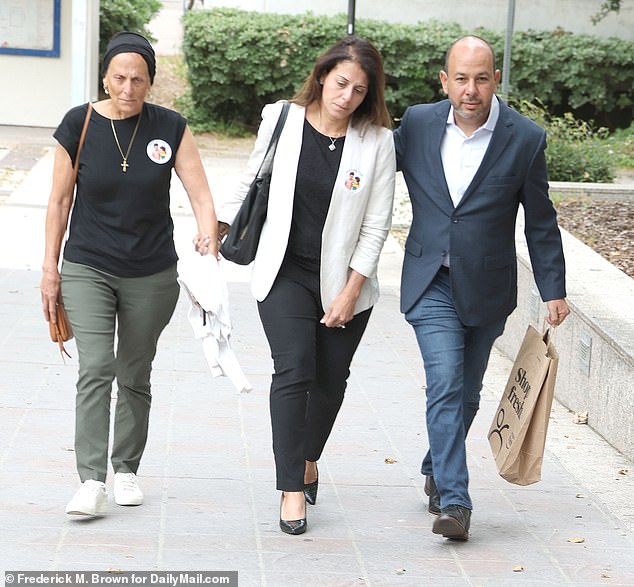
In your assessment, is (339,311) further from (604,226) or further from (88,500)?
(604,226)

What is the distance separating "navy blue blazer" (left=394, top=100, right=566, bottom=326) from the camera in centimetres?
461

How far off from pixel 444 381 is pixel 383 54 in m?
15.0

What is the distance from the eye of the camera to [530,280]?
7.85 metres

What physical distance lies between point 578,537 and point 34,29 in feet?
51.9

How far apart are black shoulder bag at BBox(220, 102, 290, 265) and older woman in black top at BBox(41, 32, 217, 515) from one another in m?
0.12

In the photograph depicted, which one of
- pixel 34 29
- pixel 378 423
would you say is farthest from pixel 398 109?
pixel 378 423

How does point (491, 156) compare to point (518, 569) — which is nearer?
point (518, 569)

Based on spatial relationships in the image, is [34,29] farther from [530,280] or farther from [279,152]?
[279,152]

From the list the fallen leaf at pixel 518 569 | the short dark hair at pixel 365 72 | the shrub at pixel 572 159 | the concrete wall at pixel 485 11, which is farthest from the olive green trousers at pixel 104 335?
the concrete wall at pixel 485 11

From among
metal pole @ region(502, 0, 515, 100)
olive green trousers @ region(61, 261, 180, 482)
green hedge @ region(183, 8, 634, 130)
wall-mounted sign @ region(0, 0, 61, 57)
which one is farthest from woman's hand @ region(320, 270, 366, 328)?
wall-mounted sign @ region(0, 0, 61, 57)

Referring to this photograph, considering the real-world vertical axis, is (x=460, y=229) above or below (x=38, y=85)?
above

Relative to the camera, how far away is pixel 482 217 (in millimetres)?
4613

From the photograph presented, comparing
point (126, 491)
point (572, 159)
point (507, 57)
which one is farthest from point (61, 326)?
point (507, 57)

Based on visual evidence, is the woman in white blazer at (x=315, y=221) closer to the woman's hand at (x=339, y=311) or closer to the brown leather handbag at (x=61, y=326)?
the woman's hand at (x=339, y=311)
